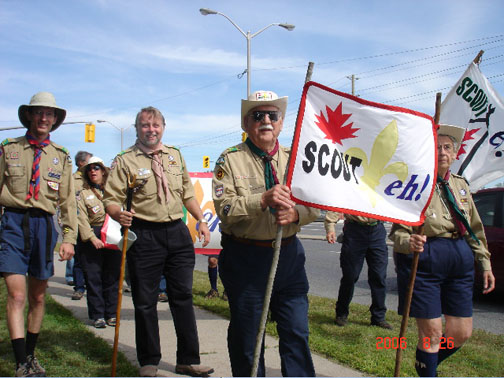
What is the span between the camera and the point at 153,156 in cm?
456

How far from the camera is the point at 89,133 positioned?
3038 cm

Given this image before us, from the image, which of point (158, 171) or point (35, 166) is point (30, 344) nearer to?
point (35, 166)

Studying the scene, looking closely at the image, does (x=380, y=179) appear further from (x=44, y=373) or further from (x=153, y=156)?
(x=44, y=373)

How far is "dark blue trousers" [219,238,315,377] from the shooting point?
319 cm

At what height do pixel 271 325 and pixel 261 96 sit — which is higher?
pixel 261 96

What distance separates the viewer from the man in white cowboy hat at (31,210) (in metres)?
4.06

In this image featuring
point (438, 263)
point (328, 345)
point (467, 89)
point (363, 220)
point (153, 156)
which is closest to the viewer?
point (438, 263)

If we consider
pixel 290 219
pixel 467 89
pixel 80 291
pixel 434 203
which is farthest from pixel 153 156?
pixel 80 291

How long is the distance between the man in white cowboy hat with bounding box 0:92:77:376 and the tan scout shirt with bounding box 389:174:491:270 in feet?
8.53

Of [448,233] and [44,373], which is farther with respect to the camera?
[44,373]

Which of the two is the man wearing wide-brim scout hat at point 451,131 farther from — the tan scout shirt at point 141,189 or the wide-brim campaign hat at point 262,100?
the tan scout shirt at point 141,189

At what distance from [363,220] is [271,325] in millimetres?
1616

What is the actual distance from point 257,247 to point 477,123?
12.0 ft

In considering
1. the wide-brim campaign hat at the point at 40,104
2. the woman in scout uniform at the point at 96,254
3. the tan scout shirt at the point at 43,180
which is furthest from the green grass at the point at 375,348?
the wide-brim campaign hat at the point at 40,104
